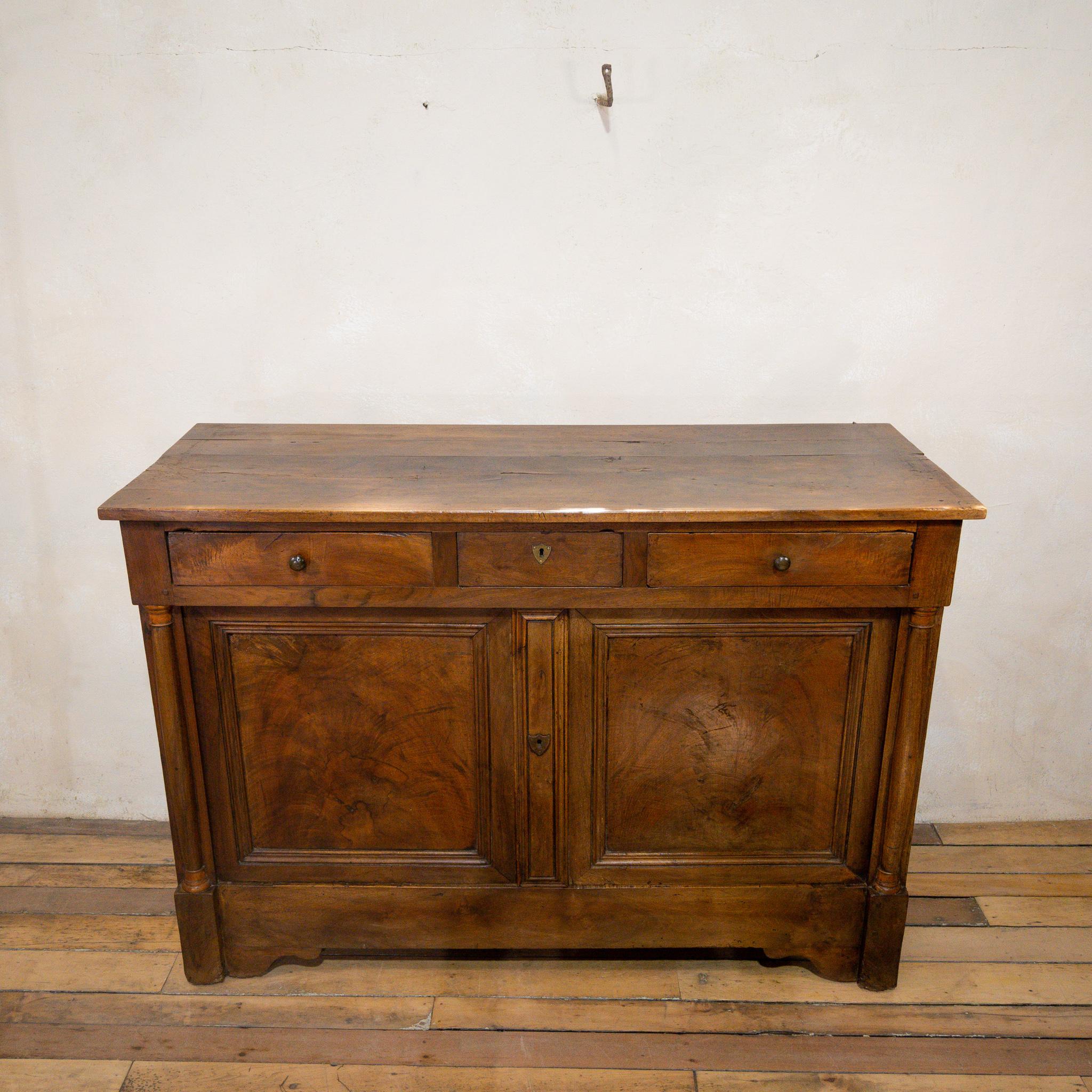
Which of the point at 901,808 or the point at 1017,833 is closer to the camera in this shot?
the point at 901,808

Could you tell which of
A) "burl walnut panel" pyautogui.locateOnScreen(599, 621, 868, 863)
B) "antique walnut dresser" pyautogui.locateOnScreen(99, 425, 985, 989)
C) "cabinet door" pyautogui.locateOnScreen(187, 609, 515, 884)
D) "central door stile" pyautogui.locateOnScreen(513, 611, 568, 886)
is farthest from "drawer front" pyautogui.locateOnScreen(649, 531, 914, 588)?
"cabinet door" pyautogui.locateOnScreen(187, 609, 515, 884)

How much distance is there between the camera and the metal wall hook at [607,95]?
7.02 ft

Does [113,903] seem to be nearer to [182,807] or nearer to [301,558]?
[182,807]

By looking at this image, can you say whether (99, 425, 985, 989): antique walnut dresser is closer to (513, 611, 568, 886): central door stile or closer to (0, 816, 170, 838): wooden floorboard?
(513, 611, 568, 886): central door stile

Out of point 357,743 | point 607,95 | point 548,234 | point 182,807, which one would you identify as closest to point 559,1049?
point 357,743

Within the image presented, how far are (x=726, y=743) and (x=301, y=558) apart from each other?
0.87 m

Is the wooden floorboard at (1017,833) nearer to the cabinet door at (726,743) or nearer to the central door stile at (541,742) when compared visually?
the cabinet door at (726,743)

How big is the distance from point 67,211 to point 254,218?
15.9 inches

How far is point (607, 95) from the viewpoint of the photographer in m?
2.17

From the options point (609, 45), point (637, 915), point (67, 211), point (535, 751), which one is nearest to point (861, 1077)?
point (637, 915)

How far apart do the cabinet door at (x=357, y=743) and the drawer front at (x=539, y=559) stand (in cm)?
11

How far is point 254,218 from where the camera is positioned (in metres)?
2.28

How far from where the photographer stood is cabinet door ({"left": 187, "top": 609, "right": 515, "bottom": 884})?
1.98 m

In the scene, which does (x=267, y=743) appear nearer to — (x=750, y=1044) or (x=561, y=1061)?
(x=561, y=1061)
